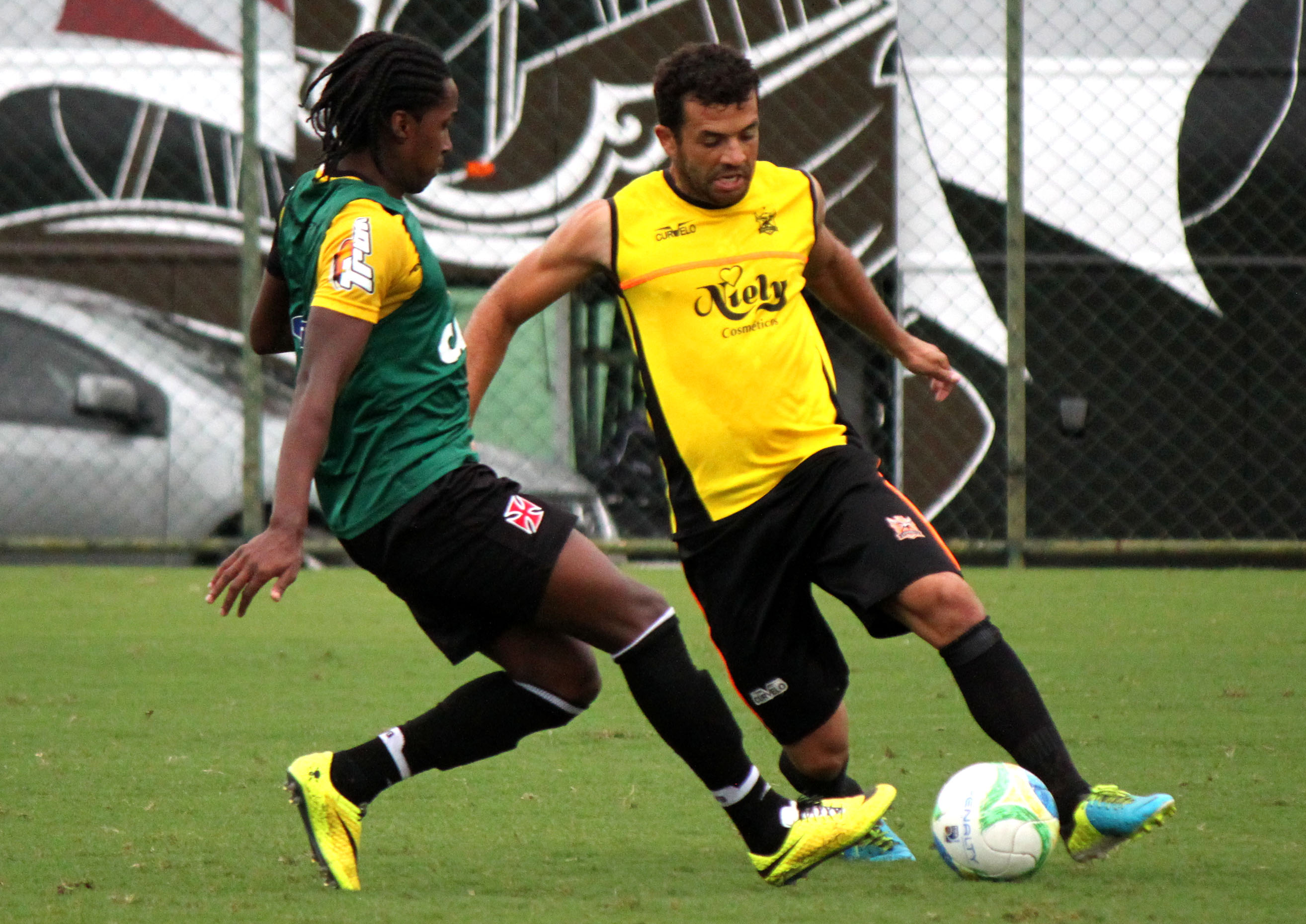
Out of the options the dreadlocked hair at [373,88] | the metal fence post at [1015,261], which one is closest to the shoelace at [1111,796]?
the dreadlocked hair at [373,88]

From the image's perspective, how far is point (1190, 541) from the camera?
27.1ft

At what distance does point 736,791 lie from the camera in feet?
11.4

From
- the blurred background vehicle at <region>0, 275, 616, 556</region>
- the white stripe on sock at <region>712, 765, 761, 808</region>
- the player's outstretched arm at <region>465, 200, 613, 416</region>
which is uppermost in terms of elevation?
the player's outstretched arm at <region>465, 200, 613, 416</region>

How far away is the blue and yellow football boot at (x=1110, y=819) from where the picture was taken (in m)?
3.32

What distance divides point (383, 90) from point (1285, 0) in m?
8.46

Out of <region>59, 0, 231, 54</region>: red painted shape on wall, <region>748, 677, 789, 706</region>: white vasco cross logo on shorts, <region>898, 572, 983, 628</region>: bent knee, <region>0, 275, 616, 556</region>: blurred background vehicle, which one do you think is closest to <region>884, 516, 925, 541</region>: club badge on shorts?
<region>898, 572, 983, 628</region>: bent knee

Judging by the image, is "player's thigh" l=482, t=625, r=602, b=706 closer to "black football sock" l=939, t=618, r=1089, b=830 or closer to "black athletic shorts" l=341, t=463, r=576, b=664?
"black athletic shorts" l=341, t=463, r=576, b=664

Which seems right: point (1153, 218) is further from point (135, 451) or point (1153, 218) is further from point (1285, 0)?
point (135, 451)

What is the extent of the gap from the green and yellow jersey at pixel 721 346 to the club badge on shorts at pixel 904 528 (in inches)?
10.0

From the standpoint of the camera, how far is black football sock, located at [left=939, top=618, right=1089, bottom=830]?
138 inches

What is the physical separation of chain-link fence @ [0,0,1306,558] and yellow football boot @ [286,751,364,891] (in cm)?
643

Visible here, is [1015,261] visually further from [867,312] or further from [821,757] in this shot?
[821,757]

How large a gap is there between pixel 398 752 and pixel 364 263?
979 mm

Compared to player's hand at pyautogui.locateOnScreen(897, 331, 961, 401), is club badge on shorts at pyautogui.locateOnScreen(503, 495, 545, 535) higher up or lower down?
lower down
